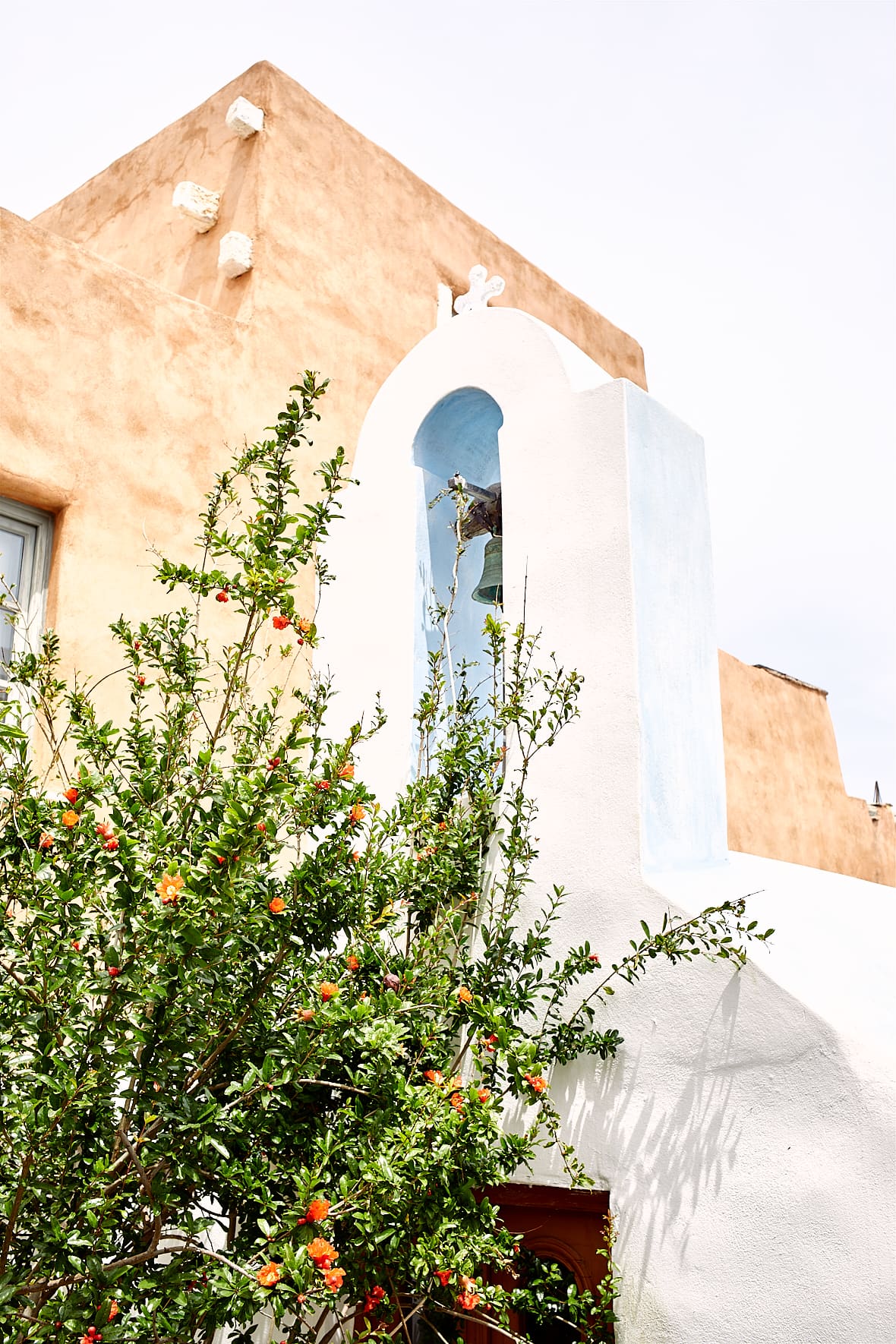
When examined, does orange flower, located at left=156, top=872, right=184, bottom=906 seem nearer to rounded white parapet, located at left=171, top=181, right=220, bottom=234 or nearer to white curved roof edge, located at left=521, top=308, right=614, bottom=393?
white curved roof edge, located at left=521, top=308, right=614, bottom=393

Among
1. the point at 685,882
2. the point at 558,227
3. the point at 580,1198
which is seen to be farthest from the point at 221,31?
the point at 580,1198

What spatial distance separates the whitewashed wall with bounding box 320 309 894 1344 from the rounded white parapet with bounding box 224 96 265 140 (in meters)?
2.09

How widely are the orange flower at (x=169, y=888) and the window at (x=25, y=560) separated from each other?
2319 mm

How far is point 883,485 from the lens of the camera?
10758 mm

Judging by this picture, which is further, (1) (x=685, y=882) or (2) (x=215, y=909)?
(1) (x=685, y=882)

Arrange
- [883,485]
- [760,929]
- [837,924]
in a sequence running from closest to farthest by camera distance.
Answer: [760,929]
[837,924]
[883,485]

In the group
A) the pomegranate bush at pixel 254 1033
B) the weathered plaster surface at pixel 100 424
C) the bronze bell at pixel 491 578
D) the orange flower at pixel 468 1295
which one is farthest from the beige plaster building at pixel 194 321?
the orange flower at pixel 468 1295

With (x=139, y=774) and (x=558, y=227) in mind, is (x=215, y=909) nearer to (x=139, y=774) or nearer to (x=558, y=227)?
(x=139, y=774)

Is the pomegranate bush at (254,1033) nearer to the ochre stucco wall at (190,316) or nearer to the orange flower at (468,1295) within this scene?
the orange flower at (468,1295)

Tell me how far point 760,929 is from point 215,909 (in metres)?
1.65

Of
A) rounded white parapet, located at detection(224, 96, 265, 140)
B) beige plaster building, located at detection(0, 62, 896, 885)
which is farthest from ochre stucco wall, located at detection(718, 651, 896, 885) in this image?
rounded white parapet, located at detection(224, 96, 265, 140)

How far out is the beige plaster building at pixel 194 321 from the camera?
4.47 metres

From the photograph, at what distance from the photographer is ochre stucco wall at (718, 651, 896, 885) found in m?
9.05

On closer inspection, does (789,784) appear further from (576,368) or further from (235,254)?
(576,368)
